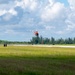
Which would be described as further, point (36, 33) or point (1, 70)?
point (36, 33)

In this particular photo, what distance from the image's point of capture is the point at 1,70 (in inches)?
995

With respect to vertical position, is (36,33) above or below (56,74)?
above

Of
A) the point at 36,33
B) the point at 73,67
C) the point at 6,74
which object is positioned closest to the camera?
the point at 6,74

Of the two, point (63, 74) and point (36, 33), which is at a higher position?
point (36, 33)

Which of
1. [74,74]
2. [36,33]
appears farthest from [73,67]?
[36,33]

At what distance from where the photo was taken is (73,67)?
31953 millimetres

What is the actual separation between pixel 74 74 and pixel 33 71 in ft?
11.3

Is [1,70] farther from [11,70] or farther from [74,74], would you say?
[74,74]

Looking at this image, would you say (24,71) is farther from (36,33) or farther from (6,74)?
(36,33)

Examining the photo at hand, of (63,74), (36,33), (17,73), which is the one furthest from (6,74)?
(36,33)

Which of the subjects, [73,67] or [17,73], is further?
[73,67]

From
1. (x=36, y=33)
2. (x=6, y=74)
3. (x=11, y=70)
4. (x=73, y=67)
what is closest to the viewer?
(x=6, y=74)

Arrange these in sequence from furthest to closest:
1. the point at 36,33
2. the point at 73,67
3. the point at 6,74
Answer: the point at 36,33
the point at 73,67
the point at 6,74

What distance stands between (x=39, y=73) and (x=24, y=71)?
1.41m
